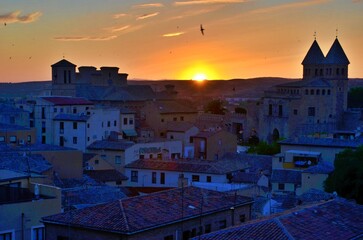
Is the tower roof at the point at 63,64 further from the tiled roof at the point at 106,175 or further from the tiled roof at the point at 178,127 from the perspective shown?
the tiled roof at the point at 106,175

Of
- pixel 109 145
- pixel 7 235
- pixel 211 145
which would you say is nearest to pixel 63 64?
pixel 211 145

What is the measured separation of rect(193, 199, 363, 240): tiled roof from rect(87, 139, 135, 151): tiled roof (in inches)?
1211

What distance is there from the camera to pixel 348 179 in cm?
3600

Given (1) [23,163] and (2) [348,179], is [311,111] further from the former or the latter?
(1) [23,163]

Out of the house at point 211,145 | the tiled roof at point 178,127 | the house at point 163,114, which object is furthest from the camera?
the house at point 163,114

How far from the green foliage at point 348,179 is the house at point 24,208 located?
16526 millimetres

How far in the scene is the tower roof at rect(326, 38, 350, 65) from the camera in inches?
3410

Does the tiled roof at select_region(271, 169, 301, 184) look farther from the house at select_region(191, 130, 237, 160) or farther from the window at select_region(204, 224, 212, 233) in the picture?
the window at select_region(204, 224, 212, 233)

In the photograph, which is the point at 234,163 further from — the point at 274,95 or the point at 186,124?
the point at 274,95

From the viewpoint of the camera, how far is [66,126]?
59875 millimetres

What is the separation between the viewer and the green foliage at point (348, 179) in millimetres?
34750

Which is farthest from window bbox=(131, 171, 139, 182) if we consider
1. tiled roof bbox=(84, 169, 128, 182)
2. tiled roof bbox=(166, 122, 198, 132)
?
tiled roof bbox=(166, 122, 198, 132)

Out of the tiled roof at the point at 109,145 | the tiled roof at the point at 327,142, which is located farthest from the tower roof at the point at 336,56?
the tiled roof at the point at 109,145

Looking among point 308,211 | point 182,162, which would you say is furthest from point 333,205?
point 182,162
